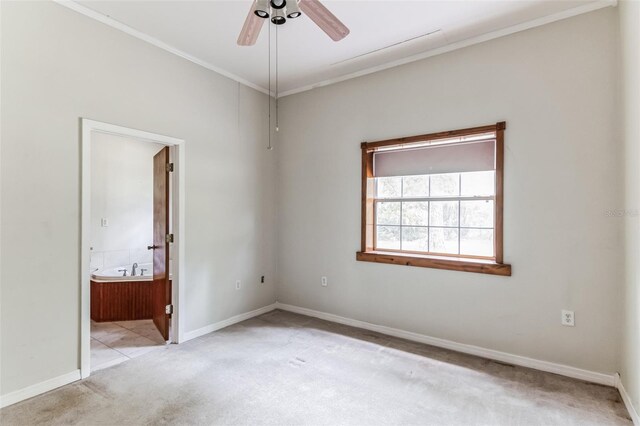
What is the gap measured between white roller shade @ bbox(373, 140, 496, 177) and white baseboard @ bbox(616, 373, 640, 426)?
6.30 feet

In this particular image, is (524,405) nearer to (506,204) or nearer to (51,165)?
(506,204)

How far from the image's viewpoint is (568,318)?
267 cm

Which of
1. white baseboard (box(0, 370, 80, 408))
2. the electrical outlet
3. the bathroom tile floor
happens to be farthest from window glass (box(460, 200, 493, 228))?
white baseboard (box(0, 370, 80, 408))

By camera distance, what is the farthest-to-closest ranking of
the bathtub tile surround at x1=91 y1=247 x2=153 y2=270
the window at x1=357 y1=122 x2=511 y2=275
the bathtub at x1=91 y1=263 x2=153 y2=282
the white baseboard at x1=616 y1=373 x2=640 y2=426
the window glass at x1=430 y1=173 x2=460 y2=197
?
the bathtub tile surround at x1=91 y1=247 x2=153 y2=270 < the bathtub at x1=91 y1=263 x2=153 y2=282 < the window glass at x1=430 y1=173 x2=460 y2=197 < the window at x1=357 y1=122 x2=511 y2=275 < the white baseboard at x1=616 y1=373 x2=640 y2=426

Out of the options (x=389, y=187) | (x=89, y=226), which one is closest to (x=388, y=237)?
(x=389, y=187)

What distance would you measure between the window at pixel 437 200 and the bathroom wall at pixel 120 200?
3.49 m

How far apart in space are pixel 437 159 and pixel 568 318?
5.86 ft

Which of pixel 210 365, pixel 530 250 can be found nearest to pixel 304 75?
pixel 530 250

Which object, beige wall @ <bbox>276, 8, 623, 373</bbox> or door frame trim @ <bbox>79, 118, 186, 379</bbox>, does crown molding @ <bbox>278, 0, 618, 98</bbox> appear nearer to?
beige wall @ <bbox>276, 8, 623, 373</bbox>

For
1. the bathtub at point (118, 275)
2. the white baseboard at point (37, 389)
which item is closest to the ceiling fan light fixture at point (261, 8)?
the white baseboard at point (37, 389)

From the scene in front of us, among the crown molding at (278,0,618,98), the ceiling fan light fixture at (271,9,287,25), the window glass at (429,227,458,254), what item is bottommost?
the window glass at (429,227,458,254)

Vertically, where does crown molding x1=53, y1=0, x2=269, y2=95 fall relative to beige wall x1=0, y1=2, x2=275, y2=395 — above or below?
above

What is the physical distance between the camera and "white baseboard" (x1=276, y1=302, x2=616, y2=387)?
2.57 meters

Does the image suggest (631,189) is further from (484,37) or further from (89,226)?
(89,226)
